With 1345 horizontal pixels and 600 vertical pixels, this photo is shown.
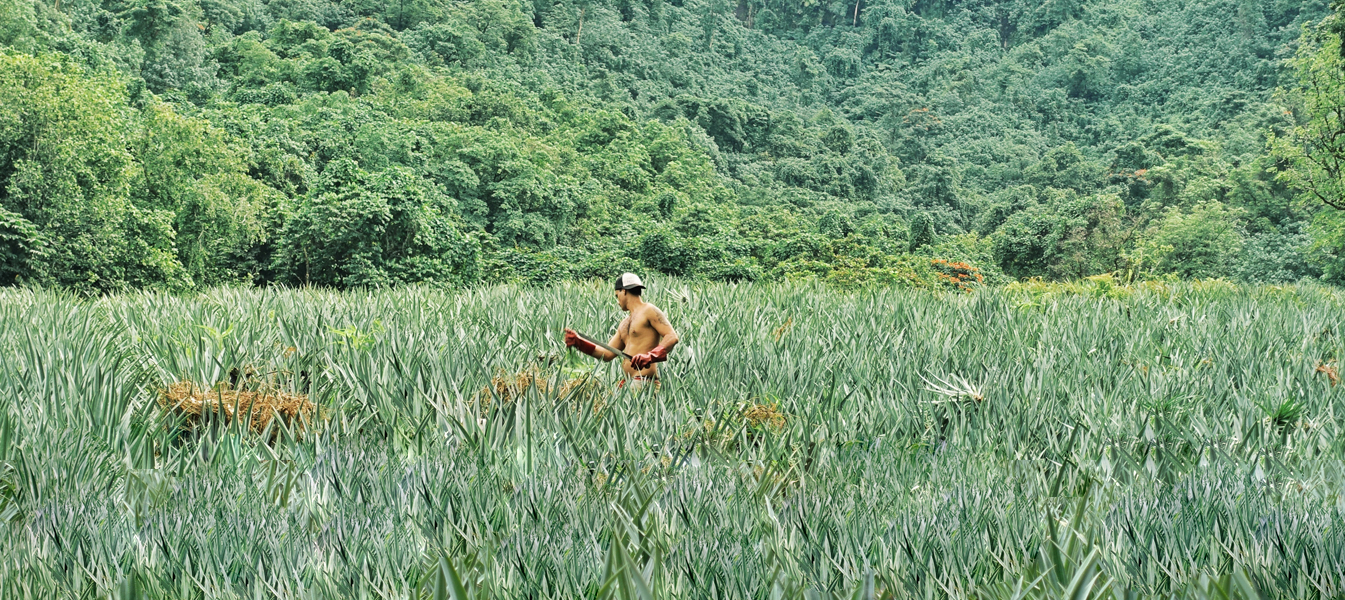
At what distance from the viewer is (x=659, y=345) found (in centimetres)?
384

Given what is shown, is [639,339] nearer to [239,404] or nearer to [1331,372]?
[239,404]

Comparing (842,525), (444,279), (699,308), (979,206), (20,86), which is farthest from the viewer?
(979,206)

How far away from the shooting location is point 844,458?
2.70 m

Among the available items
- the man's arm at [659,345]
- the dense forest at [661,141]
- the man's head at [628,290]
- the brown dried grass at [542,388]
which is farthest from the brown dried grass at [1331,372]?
the dense forest at [661,141]

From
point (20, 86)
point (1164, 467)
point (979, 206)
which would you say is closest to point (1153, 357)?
point (1164, 467)

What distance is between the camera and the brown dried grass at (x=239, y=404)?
321 cm

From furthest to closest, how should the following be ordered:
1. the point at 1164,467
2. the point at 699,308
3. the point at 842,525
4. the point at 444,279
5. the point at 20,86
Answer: the point at 444,279
the point at 20,86
the point at 699,308
the point at 1164,467
the point at 842,525

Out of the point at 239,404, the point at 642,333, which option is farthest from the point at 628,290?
the point at 239,404

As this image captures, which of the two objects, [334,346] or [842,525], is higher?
[842,525]

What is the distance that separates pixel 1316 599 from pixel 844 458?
4.10 feet

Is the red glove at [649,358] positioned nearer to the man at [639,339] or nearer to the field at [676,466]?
the man at [639,339]

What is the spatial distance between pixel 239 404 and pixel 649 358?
147 cm

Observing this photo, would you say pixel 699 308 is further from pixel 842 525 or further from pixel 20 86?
pixel 20 86

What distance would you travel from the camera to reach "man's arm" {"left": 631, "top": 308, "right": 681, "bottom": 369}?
366cm
